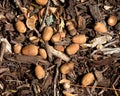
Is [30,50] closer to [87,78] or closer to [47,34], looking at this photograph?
[47,34]

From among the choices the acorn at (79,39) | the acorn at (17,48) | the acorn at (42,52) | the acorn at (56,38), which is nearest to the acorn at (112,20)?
the acorn at (79,39)

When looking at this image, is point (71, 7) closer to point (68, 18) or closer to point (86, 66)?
point (68, 18)

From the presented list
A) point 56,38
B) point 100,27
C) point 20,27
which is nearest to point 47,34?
point 56,38

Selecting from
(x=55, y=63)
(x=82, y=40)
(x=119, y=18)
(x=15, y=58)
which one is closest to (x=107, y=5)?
(x=119, y=18)

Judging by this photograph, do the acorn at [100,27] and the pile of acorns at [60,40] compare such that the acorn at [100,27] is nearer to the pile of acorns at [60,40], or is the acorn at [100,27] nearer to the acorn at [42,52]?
the pile of acorns at [60,40]

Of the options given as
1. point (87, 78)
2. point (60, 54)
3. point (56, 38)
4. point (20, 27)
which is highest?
point (20, 27)

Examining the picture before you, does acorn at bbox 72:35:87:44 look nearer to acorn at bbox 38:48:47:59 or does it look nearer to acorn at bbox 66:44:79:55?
acorn at bbox 66:44:79:55
